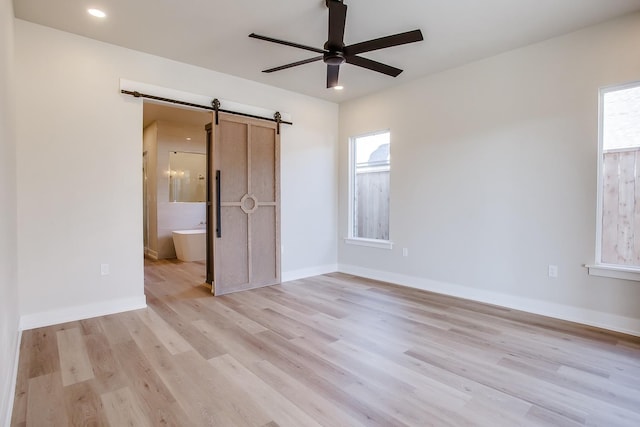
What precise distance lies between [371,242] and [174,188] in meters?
4.56

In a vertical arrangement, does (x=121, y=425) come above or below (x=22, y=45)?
below

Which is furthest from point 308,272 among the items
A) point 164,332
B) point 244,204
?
point 164,332

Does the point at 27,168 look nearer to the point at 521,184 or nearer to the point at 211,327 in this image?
the point at 211,327

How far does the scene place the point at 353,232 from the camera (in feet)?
18.5

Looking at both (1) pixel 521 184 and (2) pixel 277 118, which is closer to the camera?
(1) pixel 521 184

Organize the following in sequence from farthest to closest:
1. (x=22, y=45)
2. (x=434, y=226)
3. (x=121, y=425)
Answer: (x=434, y=226), (x=22, y=45), (x=121, y=425)

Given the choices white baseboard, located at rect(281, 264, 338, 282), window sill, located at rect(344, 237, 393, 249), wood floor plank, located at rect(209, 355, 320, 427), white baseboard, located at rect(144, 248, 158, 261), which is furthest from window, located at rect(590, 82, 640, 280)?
white baseboard, located at rect(144, 248, 158, 261)

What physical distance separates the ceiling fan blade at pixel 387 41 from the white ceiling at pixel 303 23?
1.17 ft

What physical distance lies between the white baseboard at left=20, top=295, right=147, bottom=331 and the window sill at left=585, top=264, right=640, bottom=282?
4.57 m

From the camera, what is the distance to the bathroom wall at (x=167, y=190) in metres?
6.98

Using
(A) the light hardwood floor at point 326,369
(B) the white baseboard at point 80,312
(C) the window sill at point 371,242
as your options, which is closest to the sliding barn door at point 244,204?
(A) the light hardwood floor at point 326,369

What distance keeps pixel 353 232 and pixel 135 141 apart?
3.43 meters

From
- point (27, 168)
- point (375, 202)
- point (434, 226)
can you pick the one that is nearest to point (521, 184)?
point (434, 226)

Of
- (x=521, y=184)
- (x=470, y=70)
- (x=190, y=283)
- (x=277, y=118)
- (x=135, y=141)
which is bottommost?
(x=190, y=283)
